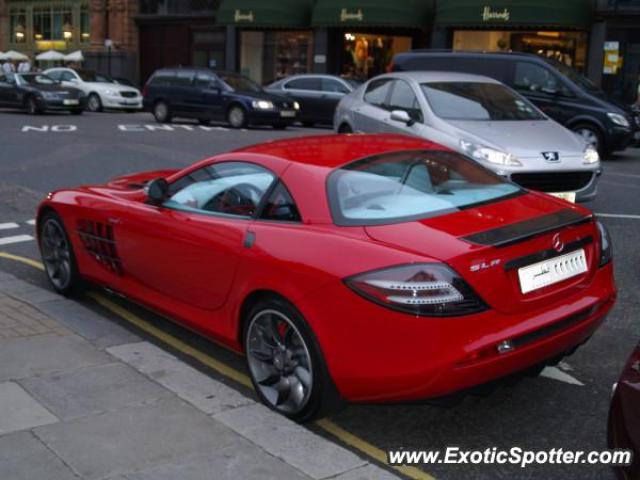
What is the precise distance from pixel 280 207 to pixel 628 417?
215 cm

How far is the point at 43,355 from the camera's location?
4.80 meters

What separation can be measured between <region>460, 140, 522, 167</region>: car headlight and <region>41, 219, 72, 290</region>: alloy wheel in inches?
178

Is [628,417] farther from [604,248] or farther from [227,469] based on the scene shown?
[604,248]

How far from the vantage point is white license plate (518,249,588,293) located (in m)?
3.78

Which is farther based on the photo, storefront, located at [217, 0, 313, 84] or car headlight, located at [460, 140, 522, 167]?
storefront, located at [217, 0, 313, 84]

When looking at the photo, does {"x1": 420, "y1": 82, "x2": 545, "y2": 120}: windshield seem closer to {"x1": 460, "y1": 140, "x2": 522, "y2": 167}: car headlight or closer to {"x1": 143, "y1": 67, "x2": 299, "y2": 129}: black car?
{"x1": 460, "y1": 140, "x2": 522, "y2": 167}: car headlight

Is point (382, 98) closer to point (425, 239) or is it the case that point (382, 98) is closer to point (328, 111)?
point (425, 239)

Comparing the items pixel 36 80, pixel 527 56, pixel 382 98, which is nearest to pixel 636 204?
pixel 382 98

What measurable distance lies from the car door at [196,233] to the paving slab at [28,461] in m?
1.29

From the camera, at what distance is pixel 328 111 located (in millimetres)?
22031

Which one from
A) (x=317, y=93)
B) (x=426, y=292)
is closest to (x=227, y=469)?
(x=426, y=292)

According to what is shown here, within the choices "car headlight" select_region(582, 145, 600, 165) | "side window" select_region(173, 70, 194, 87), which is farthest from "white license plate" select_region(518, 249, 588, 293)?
"side window" select_region(173, 70, 194, 87)

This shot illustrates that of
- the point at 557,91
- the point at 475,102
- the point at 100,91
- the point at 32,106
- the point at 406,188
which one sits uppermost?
the point at 557,91

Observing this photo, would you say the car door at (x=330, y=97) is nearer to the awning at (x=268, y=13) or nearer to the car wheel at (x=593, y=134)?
the car wheel at (x=593, y=134)
